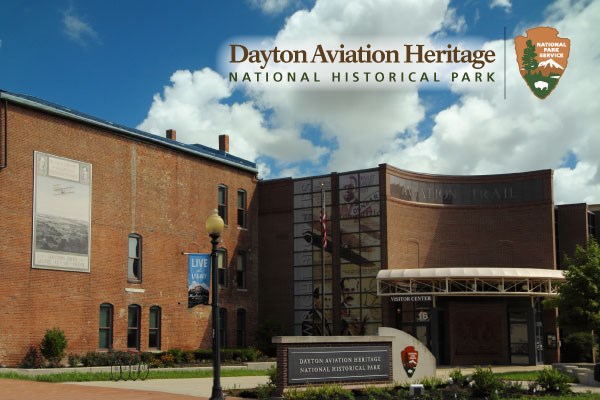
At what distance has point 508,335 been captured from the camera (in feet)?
146

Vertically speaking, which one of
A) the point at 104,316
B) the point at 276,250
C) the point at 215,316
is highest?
the point at 276,250

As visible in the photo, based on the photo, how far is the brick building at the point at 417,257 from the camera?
43812 mm

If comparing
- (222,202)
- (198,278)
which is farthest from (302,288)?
(198,278)

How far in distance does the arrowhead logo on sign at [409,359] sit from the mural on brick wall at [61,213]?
17.2 metres

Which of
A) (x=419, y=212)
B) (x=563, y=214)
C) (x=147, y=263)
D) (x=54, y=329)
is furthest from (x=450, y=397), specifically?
(x=563, y=214)

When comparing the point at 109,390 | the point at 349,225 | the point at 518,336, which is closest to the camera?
the point at 109,390

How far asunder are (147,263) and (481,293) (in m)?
17.5

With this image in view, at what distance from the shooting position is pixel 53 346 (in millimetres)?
33469

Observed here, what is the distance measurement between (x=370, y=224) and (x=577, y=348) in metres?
14.3

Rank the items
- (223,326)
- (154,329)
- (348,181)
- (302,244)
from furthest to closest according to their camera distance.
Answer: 1. (302,244)
2. (348,181)
3. (223,326)
4. (154,329)

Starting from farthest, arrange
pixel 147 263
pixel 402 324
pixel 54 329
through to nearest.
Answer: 1. pixel 402 324
2. pixel 147 263
3. pixel 54 329

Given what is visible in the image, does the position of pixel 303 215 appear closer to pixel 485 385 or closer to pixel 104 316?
pixel 104 316

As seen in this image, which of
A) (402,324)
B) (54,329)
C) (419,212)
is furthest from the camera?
(419,212)

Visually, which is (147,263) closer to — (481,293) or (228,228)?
(228,228)
